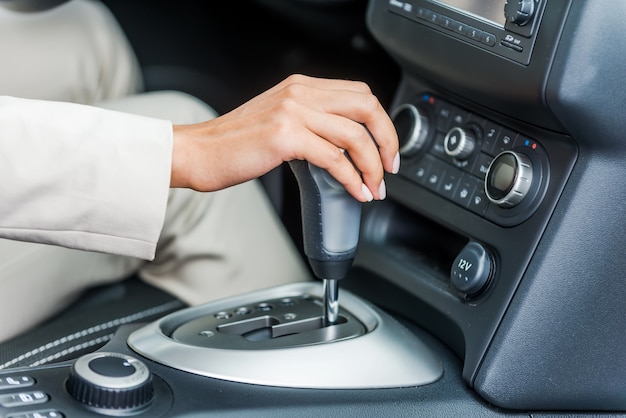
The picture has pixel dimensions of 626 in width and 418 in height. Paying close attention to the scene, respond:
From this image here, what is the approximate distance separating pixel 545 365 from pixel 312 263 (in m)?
0.21

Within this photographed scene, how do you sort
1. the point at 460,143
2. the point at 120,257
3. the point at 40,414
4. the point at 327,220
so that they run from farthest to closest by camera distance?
the point at 120,257 → the point at 460,143 → the point at 327,220 → the point at 40,414

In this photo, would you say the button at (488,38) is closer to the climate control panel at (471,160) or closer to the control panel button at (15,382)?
the climate control panel at (471,160)

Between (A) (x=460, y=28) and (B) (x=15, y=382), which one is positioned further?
(A) (x=460, y=28)

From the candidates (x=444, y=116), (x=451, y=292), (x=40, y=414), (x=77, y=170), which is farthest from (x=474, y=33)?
(x=40, y=414)

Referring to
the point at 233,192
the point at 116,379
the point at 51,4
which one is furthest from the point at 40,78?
the point at 116,379

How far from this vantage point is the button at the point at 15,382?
2.18 ft

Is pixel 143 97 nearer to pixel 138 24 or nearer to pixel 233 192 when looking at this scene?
pixel 233 192

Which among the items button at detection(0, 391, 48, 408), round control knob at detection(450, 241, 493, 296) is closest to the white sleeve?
button at detection(0, 391, 48, 408)

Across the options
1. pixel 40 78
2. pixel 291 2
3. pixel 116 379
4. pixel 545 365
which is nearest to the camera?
pixel 116 379

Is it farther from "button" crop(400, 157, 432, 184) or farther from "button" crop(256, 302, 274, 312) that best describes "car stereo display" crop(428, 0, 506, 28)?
"button" crop(256, 302, 274, 312)

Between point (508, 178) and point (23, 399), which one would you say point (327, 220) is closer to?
point (508, 178)

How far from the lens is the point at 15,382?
26.4 inches

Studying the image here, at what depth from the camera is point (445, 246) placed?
973mm

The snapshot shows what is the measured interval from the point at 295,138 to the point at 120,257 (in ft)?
1.30
